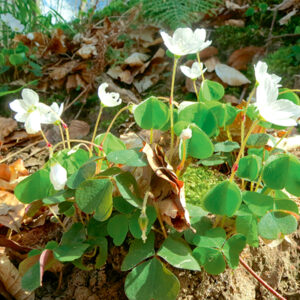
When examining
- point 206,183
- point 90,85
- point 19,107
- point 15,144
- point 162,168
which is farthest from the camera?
point 90,85

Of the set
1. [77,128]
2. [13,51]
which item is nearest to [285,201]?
[77,128]

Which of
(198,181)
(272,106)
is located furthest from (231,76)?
(272,106)

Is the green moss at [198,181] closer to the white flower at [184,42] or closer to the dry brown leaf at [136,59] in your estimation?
the white flower at [184,42]

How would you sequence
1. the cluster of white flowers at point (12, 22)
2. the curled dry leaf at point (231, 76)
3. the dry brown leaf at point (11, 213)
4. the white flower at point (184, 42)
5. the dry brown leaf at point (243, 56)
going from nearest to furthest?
the white flower at point (184, 42) → the dry brown leaf at point (11, 213) → the curled dry leaf at point (231, 76) → the dry brown leaf at point (243, 56) → the cluster of white flowers at point (12, 22)

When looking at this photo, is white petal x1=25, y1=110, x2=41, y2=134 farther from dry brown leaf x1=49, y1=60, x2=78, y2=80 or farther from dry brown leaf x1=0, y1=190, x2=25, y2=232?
dry brown leaf x1=49, y1=60, x2=78, y2=80

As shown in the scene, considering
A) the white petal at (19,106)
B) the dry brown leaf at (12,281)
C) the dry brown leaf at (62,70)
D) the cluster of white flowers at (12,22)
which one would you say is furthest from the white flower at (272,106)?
the cluster of white flowers at (12,22)

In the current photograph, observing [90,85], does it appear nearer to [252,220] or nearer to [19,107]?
[19,107]

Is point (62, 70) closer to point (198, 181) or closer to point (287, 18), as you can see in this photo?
point (287, 18)
